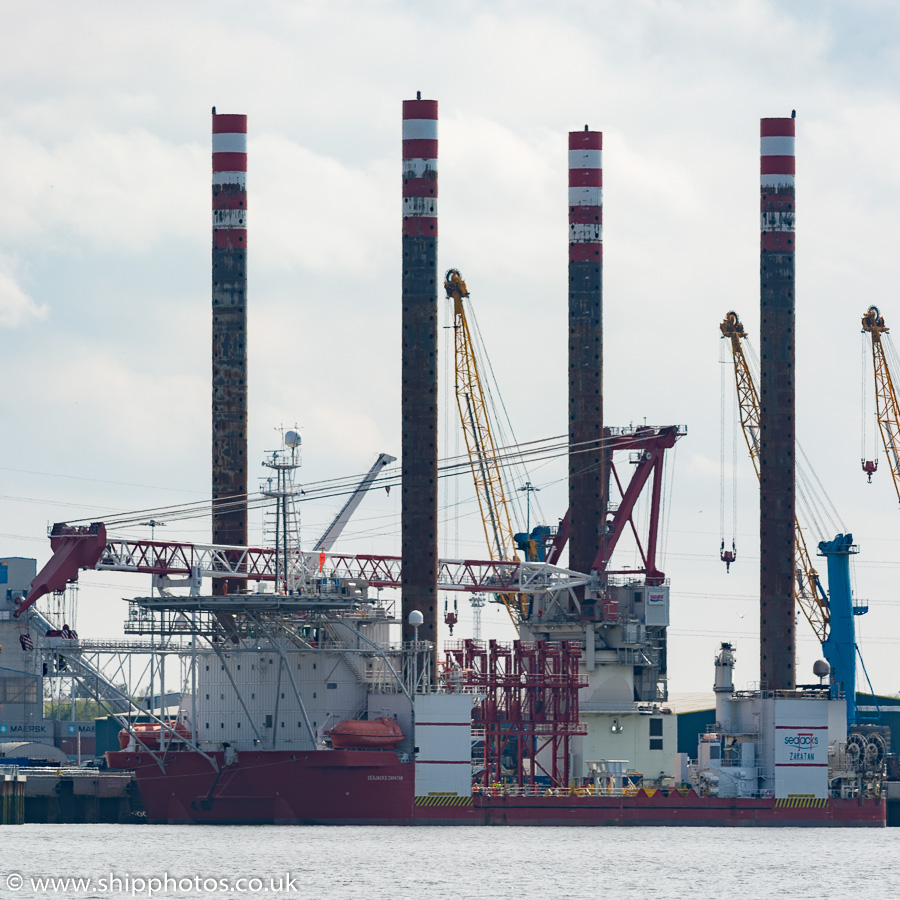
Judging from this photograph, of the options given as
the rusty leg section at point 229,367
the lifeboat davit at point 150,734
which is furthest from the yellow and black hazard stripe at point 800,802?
the rusty leg section at point 229,367

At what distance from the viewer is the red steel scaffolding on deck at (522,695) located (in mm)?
152875

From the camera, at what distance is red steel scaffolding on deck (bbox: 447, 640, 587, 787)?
15288 cm

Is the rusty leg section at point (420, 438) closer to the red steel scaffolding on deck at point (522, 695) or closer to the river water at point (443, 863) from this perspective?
the red steel scaffolding on deck at point (522, 695)

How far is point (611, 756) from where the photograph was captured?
163125 mm

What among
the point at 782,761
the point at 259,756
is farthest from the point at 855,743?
the point at 259,756

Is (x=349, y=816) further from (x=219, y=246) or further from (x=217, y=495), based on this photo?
(x=219, y=246)

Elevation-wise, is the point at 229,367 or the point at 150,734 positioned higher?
the point at 229,367

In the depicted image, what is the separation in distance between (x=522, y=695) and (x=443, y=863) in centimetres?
2722

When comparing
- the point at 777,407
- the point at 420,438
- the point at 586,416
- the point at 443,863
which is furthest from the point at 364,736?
the point at 586,416

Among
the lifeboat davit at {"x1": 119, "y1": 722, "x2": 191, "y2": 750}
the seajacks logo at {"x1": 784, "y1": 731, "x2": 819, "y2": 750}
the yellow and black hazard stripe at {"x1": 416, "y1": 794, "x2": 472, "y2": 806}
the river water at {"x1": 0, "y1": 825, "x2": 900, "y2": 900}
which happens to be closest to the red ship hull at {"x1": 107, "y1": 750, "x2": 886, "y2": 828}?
the yellow and black hazard stripe at {"x1": 416, "y1": 794, "x2": 472, "y2": 806}

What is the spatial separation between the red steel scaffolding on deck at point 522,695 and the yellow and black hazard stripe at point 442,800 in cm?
475

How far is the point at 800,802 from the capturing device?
155 m

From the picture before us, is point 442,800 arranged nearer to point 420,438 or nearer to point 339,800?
point 339,800

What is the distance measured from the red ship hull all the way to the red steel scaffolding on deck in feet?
12.9
